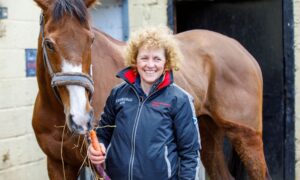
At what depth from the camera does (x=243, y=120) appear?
412 centimetres

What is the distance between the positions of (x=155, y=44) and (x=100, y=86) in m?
0.74

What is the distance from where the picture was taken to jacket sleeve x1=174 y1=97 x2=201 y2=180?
96.0 inches

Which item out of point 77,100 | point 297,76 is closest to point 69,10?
point 77,100

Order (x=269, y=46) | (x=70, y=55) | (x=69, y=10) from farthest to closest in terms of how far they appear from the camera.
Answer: (x=269, y=46) < (x=69, y=10) < (x=70, y=55)

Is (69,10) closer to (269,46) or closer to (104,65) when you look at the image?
(104,65)

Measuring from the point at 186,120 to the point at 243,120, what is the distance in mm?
1780

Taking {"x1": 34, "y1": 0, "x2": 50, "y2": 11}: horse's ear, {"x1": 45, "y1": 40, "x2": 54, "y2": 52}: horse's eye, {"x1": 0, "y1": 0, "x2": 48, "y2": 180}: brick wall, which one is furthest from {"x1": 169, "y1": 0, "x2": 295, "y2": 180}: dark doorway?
{"x1": 45, "y1": 40, "x2": 54, "y2": 52}: horse's eye

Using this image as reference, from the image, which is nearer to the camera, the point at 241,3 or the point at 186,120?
the point at 186,120

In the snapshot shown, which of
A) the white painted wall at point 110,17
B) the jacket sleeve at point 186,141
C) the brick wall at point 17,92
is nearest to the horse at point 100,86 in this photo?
the jacket sleeve at point 186,141

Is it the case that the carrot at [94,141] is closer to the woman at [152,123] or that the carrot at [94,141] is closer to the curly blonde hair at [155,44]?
the woman at [152,123]

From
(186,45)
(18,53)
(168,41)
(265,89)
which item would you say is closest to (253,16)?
→ (265,89)

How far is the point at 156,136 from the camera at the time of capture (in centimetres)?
242

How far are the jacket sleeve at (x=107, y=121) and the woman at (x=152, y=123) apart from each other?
0.22 ft

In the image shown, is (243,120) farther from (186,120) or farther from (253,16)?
(186,120)
